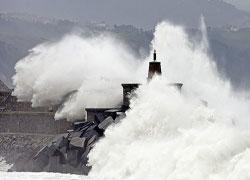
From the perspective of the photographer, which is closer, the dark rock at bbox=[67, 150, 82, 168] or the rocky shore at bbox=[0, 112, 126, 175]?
the rocky shore at bbox=[0, 112, 126, 175]

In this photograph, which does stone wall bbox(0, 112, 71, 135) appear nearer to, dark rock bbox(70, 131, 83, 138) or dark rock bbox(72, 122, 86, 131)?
dark rock bbox(72, 122, 86, 131)

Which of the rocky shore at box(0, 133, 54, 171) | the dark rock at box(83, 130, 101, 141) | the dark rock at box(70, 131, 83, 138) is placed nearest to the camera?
Answer: the dark rock at box(83, 130, 101, 141)

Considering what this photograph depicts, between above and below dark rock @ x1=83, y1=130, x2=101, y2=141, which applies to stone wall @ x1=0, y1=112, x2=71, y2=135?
below

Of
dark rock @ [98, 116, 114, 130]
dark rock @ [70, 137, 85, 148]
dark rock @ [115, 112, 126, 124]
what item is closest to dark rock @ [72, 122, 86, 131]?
dark rock @ [70, 137, 85, 148]

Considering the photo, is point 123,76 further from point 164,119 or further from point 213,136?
point 213,136

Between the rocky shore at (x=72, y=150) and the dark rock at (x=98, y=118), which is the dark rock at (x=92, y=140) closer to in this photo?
the rocky shore at (x=72, y=150)

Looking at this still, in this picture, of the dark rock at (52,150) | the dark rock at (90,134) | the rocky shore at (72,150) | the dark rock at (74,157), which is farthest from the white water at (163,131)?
the dark rock at (52,150)

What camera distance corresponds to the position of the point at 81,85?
191 feet

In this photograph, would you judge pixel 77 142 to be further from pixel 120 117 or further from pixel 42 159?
pixel 120 117

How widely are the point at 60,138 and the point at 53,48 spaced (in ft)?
54.8

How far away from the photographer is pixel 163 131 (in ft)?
129

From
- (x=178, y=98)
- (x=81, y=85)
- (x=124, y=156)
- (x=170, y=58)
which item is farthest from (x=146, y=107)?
(x=170, y=58)

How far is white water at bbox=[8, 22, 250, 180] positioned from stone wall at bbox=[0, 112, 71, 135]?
3.37 meters

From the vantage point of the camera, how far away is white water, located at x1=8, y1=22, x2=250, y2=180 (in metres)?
31.1
